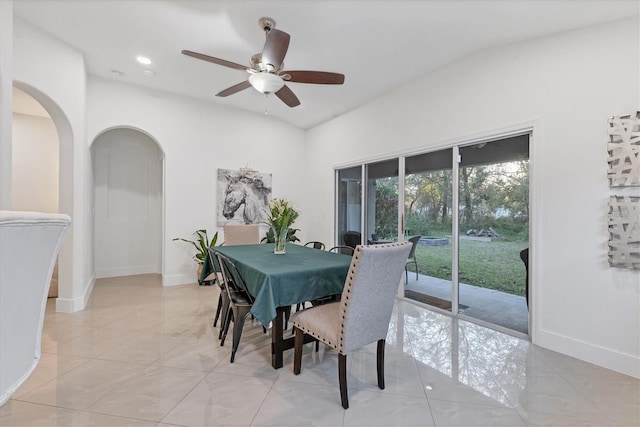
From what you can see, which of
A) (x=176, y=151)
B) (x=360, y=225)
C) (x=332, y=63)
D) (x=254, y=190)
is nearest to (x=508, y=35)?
(x=332, y=63)

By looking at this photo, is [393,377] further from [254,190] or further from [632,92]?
[254,190]

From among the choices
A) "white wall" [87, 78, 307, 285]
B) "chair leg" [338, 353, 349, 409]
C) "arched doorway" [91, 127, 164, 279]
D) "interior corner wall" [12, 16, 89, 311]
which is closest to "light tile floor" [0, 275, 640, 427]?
"chair leg" [338, 353, 349, 409]

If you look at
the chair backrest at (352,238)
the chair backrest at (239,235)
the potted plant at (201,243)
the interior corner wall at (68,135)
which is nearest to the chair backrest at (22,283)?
the chair backrest at (239,235)

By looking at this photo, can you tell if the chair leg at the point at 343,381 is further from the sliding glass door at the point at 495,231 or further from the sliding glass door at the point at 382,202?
the sliding glass door at the point at 382,202

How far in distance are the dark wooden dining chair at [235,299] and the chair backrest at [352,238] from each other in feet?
8.42

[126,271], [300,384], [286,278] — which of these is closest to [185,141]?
[126,271]

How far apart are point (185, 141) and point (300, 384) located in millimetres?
4148

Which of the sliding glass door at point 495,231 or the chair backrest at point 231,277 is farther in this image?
the sliding glass door at point 495,231

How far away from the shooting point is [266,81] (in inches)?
95.8

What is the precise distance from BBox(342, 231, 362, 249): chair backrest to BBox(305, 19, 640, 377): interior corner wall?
2.28 m

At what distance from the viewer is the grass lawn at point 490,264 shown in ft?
9.61

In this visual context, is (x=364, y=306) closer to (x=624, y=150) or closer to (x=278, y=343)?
(x=278, y=343)

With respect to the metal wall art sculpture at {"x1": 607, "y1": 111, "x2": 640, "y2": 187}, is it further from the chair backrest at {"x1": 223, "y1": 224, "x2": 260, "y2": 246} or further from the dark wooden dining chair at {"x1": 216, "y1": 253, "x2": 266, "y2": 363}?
the chair backrest at {"x1": 223, "y1": 224, "x2": 260, "y2": 246}

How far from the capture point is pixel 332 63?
11.1 feet
